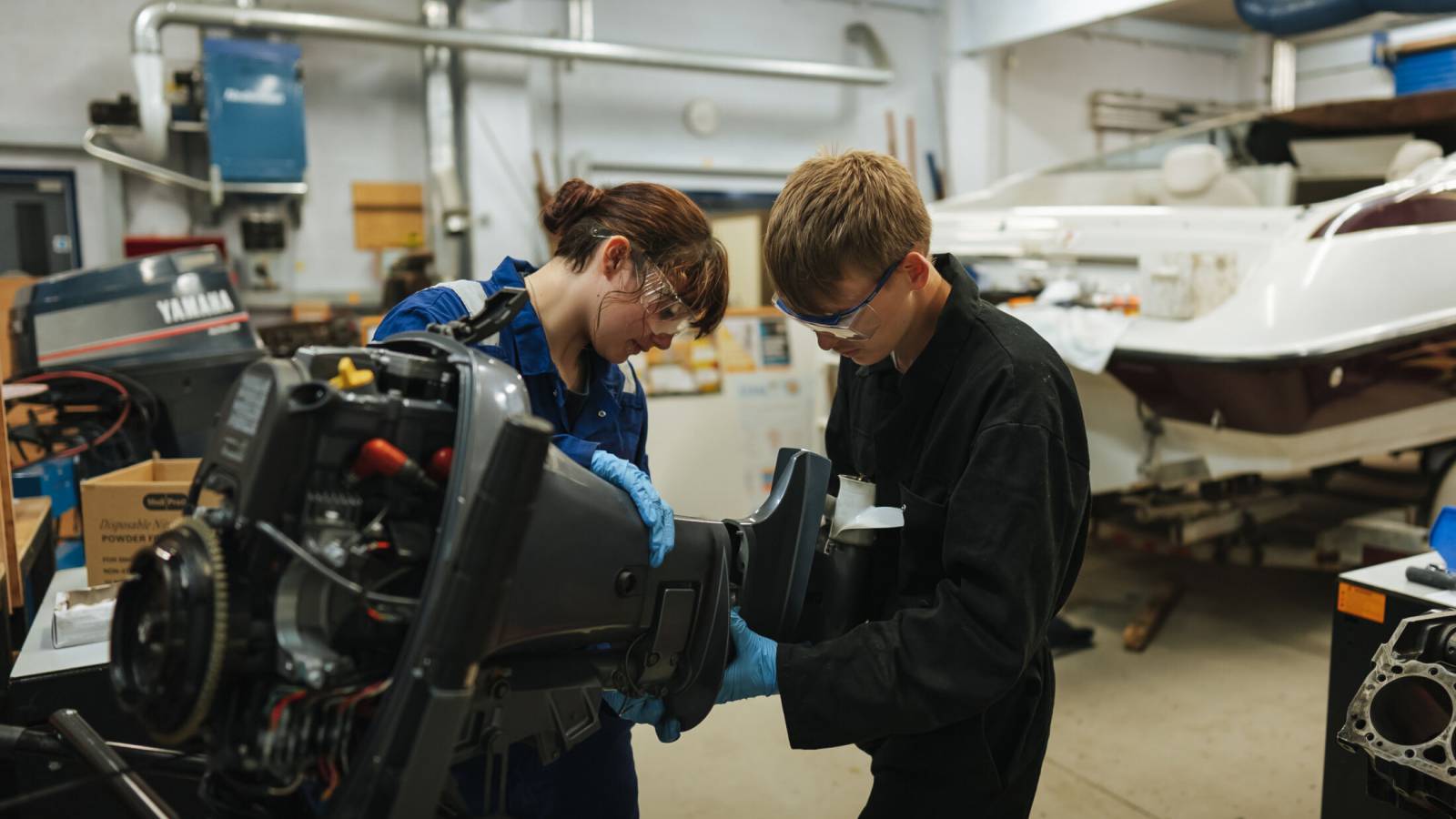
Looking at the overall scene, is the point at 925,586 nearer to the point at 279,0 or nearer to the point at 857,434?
the point at 857,434

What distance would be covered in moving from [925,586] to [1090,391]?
7.40 ft

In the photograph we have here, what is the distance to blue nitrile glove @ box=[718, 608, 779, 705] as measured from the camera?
1.10 m

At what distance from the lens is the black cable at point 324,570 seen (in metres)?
0.70

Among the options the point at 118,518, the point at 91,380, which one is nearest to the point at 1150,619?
the point at 118,518

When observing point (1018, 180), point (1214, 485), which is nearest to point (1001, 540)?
point (1214, 485)

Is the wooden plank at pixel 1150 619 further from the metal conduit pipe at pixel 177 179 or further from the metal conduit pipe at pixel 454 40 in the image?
the metal conduit pipe at pixel 177 179

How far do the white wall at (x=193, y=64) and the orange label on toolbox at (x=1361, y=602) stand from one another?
5427 millimetres

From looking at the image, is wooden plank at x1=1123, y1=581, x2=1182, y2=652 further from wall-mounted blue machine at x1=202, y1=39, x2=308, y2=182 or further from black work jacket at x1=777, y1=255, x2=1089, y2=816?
wall-mounted blue machine at x1=202, y1=39, x2=308, y2=182

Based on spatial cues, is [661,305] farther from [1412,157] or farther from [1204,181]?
[1412,157]

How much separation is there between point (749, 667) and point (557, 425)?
488mm

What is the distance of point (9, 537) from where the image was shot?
6.32ft

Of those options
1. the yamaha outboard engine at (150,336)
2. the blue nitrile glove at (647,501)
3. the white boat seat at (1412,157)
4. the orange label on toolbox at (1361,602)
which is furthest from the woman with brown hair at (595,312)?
the white boat seat at (1412,157)

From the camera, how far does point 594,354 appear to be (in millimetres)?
1493

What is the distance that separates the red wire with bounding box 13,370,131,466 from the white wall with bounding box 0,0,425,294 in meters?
3.28
